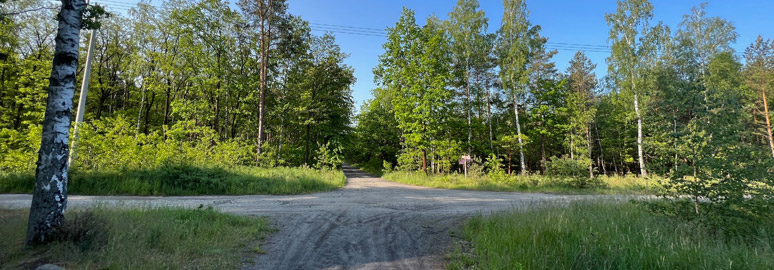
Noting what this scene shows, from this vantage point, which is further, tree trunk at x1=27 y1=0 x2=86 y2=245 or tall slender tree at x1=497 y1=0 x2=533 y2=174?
tall slender tree at x1=497 y1=0 x2=533 y2=174

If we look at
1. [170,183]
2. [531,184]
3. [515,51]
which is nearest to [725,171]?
[531,184]

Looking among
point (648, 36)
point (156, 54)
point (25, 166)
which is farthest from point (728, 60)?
point (156, 54)

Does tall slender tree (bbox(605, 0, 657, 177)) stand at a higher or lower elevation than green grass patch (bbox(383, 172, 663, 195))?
higher

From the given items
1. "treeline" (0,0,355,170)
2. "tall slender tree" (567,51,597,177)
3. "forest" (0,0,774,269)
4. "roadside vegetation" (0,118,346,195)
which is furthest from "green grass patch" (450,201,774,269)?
"tall slender tree" (567,51,597,177)

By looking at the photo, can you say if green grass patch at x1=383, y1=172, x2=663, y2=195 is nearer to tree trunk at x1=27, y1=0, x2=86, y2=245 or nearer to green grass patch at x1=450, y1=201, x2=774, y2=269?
green grass patch at x1=450, y1=201, x2=774, y2=269

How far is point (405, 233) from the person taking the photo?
6.08 metres

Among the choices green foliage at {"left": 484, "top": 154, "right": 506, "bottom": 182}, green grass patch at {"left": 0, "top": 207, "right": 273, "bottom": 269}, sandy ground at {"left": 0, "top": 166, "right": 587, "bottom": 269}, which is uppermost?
green foliage at {"left": 484, "top": 154, "right": 506, "bottom": 182}

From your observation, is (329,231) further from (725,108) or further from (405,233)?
(725,108)

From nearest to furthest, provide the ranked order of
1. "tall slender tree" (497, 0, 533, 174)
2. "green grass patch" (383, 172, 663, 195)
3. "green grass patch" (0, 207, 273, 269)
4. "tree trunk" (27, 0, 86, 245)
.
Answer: "green grass patch" (0, 207, 273, 269)
"tree trunk" (27, 0, 86, 245)
"green grass patch" (383, 172, 663, 195)
"tall slender tree" (497, 0, 533, 174)

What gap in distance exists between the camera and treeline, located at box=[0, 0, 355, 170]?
2142cm

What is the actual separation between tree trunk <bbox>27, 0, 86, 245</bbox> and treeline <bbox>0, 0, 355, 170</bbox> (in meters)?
15.6

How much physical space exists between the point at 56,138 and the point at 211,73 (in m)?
23.4

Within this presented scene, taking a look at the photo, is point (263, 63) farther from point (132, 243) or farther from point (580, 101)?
point (580, 101)

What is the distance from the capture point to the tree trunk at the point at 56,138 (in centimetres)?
393
